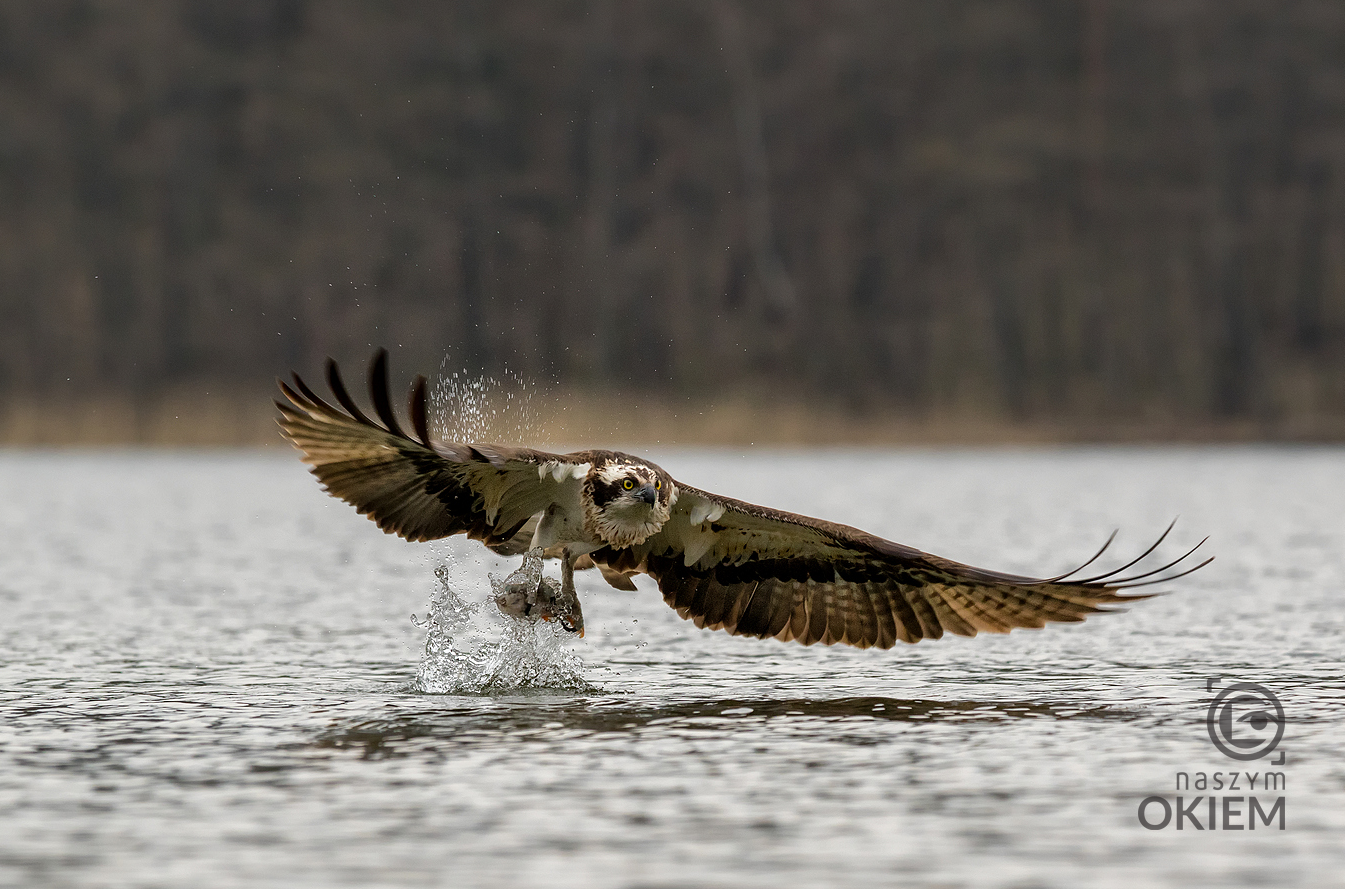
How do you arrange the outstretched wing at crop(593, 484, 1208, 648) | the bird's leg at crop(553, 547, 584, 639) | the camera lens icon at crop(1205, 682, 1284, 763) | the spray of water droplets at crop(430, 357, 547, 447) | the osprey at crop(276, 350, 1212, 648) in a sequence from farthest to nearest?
the spray of water droplets at crop(430, 357, 547, 447), the bird's leg at crop(553, 547, 584, 639), the outstretched wing at crop(593, 484, 1208, 648), the osprey at crop(276, 350, 1212, 648), the camera lens icon at crop(1205, 682, 1284, 763)

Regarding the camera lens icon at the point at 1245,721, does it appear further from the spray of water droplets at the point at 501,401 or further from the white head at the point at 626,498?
the spray of water droplets at the point at 501,401

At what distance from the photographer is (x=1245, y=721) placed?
33.0 ft

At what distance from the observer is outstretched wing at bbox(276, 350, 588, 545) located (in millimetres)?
10469

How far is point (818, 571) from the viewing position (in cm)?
1145

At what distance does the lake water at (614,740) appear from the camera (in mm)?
7168

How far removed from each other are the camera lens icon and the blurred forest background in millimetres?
37873

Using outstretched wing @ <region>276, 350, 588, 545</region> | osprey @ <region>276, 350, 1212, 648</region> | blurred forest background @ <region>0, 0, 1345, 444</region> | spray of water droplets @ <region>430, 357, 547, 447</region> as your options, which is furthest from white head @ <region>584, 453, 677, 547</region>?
blurred forest background @ <region>0, 0, 1345, 444</region>

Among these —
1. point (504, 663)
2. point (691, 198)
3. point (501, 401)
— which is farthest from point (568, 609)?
point (691, 198)

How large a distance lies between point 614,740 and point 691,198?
42.7m

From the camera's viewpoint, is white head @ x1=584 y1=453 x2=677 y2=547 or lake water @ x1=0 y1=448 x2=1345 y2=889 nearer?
lake water @ x1=0 y1=448 x2=1345 y2=889

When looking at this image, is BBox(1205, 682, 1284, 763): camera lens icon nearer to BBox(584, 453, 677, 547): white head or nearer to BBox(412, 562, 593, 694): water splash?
BBox(584, 453, 677, 547): white head

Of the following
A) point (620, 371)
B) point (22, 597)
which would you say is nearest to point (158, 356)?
point (620, 371)

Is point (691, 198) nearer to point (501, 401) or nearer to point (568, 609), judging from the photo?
point (501, 401)

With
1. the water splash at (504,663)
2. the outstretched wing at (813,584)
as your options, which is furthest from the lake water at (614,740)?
the outstretched wing at (813,584)
